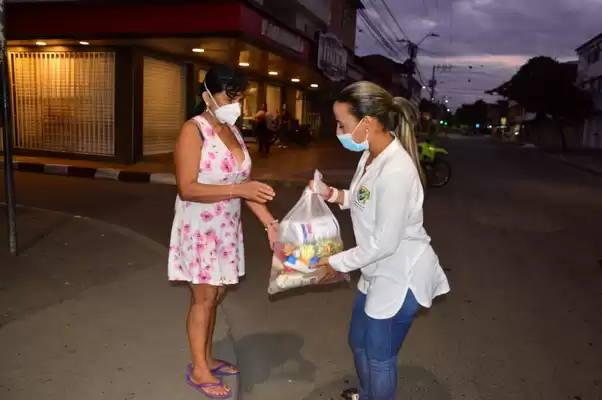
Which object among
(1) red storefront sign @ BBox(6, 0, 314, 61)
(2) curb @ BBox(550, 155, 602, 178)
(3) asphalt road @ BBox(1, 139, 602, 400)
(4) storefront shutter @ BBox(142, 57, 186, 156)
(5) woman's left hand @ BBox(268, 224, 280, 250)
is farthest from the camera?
(2) curb @ BBox(550, 155, 602, 178)

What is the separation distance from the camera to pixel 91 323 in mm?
4418

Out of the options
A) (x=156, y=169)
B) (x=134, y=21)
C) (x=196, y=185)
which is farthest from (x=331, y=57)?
(x=196, y=185)

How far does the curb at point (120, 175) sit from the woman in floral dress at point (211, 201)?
977 cm

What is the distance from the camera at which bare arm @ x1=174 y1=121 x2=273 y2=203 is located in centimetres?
296

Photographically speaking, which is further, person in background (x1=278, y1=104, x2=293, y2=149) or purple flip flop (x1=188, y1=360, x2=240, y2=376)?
person in background (x1=278, y1=104, x2=293, y2=149)

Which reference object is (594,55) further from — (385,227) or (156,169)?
(385,227)

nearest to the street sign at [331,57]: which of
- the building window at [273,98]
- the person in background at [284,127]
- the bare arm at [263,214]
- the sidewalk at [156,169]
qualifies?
the person in background at [284,127]

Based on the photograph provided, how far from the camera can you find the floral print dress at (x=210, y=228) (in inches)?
120

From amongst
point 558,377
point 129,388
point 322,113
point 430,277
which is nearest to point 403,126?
point 430,277

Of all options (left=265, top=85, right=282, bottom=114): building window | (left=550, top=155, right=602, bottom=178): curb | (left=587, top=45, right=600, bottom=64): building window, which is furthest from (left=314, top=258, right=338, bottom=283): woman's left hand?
(left=587, top=45, right=600, bottom=64): building window

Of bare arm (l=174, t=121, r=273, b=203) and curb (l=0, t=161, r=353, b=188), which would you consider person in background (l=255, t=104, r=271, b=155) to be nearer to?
curb (l=0, t=161, r=353, b=188)

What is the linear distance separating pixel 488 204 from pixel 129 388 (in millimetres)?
10059

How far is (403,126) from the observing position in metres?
2.71

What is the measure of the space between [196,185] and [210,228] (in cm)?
30
